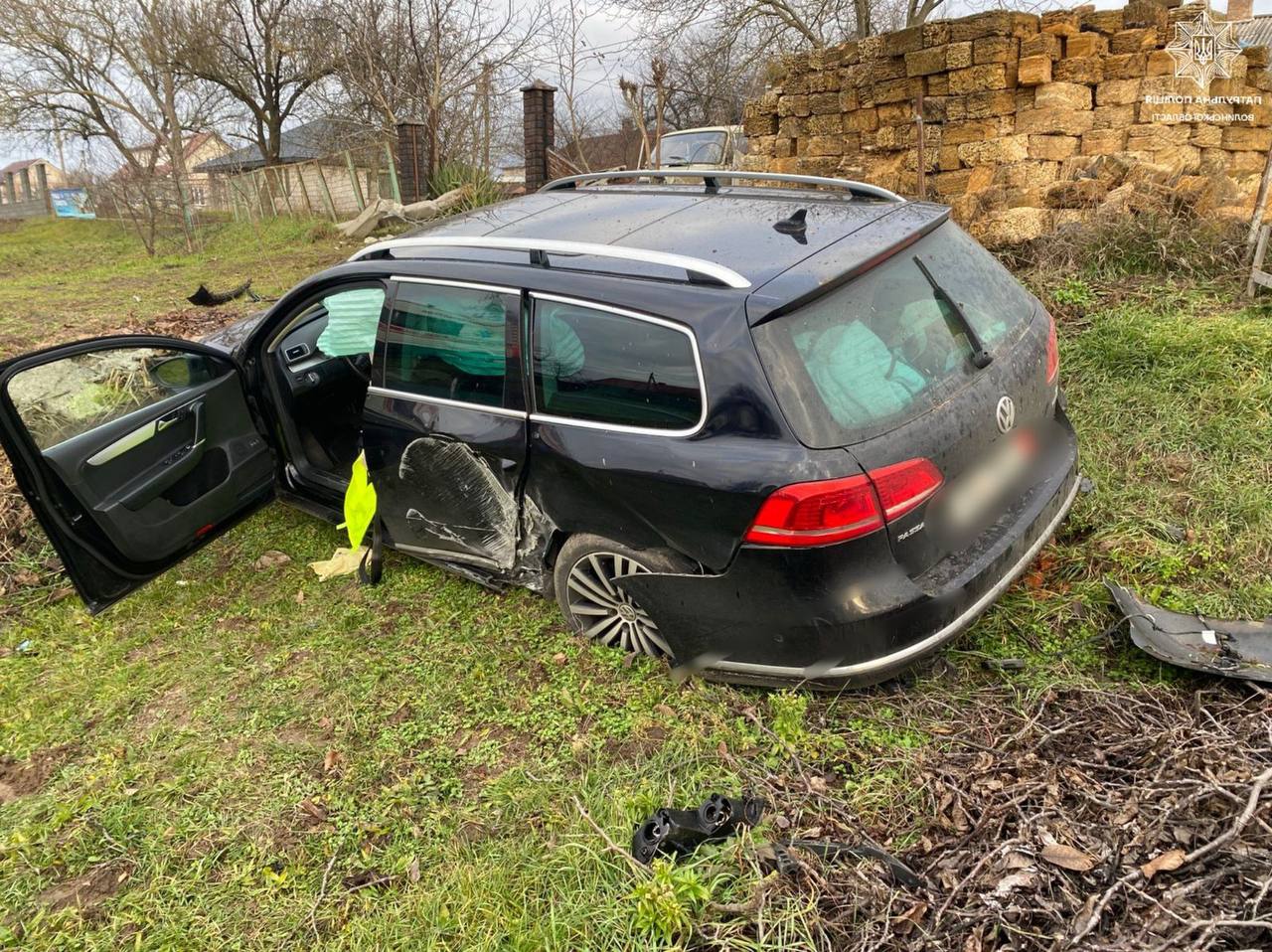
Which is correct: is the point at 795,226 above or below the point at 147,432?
above

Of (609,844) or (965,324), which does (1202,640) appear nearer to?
(965,324)

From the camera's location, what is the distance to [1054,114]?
6.65 m

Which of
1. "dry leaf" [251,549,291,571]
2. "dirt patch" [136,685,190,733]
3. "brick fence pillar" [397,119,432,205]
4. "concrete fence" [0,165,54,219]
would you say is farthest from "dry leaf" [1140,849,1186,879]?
"concrete fence" [0,165,54,219]

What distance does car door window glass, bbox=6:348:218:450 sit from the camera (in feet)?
10.9

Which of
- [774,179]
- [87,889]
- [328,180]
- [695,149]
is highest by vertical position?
[328,180]

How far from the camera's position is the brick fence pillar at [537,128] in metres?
12.6

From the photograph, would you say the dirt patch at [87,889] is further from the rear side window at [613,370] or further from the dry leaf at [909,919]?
the dry leaf at [909,919]

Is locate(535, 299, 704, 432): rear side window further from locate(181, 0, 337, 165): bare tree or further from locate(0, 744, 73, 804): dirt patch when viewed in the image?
locate(181, 0, 337, 165): bare tree

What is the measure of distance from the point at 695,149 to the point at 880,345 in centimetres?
1184

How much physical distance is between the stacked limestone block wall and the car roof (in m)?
3.83

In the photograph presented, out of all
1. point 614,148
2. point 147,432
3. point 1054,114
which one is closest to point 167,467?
point 147,432

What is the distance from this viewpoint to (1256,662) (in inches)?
105

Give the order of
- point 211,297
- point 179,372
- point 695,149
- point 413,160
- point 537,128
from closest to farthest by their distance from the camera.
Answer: point 179,372
point 211,297
point 537,128
point 695,149
point 413,160

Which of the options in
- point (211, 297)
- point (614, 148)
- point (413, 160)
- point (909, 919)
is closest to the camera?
point (909, 919)
